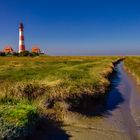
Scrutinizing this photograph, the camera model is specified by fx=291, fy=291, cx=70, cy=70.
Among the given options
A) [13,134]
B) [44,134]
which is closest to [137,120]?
[44,134]

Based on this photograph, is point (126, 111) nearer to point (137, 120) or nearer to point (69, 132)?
point (137, 120)

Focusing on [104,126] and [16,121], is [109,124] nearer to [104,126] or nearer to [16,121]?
[104,126]

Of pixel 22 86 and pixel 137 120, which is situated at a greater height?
pixel 22 86

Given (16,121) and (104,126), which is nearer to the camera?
(16,121)

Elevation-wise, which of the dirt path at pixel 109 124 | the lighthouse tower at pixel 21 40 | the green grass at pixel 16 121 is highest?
the lighthouse tower at pixel 21 40

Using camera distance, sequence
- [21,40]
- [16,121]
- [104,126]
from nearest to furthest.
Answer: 1. [16,121]
2. [104,126]
3. [21,40]

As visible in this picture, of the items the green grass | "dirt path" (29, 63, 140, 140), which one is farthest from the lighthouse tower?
the green grass

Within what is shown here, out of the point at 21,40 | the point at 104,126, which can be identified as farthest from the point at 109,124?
the point at 21,40

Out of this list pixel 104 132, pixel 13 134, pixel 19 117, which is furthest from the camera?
pixel 104 132

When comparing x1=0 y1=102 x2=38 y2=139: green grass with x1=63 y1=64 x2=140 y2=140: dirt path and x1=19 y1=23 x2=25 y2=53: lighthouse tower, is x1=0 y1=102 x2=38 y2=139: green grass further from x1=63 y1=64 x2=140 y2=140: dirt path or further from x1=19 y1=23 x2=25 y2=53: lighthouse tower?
x1=19 y1=23 x2=25 y2=53: lighthouse tower

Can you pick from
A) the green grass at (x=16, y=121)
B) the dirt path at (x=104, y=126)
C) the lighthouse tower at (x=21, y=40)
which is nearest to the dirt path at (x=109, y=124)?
the dirt path at (x=104, y=126)

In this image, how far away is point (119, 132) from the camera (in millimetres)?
11039

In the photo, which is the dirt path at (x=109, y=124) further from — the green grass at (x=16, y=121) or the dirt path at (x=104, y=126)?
the green grass at (x=16, y=121)

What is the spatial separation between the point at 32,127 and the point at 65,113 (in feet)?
9.30
